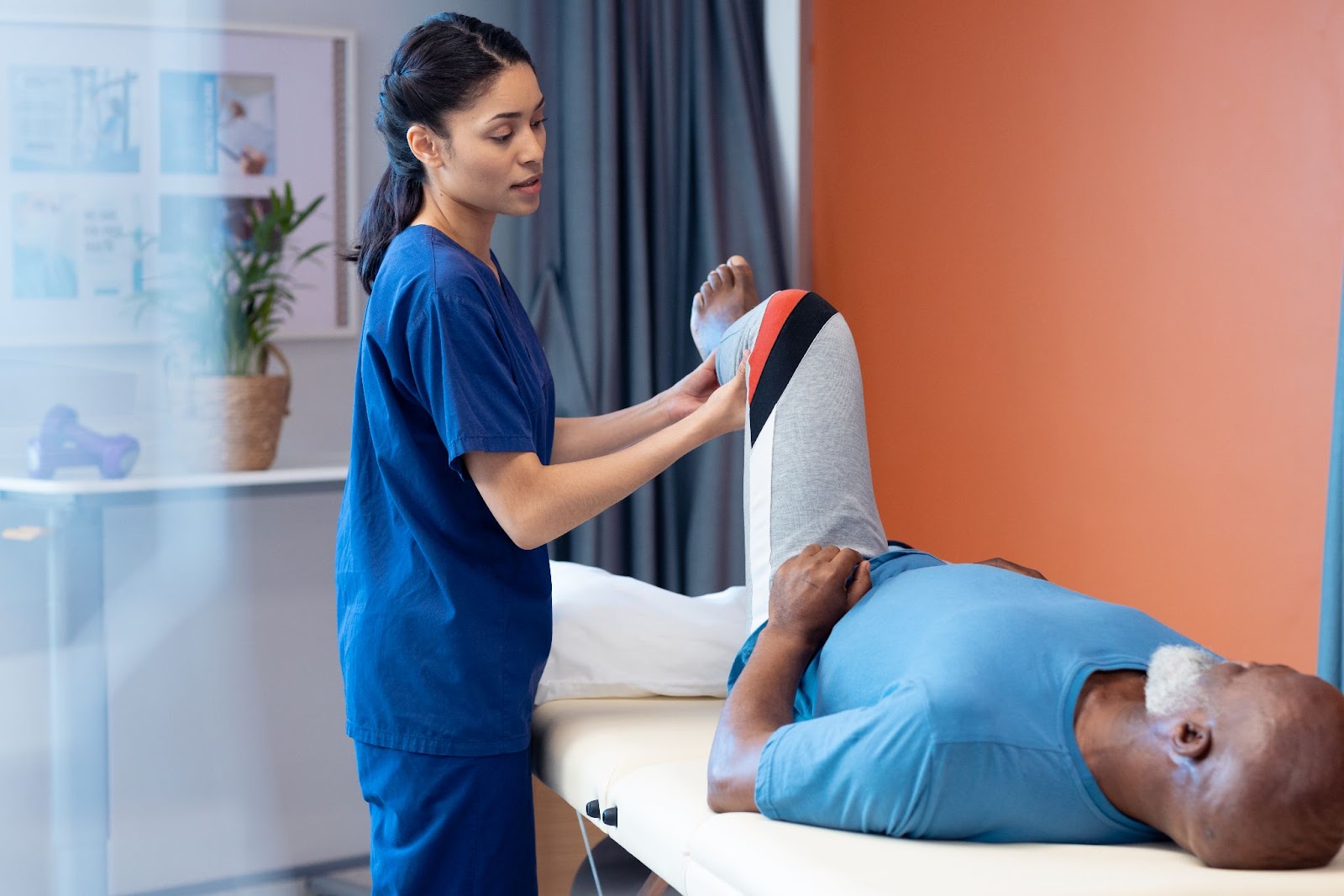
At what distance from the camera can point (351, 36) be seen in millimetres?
2619

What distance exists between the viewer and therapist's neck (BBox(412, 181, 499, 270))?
148cm

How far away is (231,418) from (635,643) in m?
1.06

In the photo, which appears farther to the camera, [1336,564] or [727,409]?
[1336,564]

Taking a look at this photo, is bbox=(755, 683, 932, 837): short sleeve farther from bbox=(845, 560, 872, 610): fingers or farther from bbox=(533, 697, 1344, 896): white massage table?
bbox=(845, 560, 872, 610): fingers

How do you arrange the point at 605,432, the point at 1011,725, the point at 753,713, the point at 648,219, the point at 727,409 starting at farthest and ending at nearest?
the point at 648,219 < the point at 605,432 < the point at 727,409 < the point at 753,713 < the point at 1011,725

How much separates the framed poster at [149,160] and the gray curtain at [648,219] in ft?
1.36

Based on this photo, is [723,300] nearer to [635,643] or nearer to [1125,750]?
[635,643]

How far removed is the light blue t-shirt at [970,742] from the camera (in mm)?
1121

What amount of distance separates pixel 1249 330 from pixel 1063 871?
1.21 metres

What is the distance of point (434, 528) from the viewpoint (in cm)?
142

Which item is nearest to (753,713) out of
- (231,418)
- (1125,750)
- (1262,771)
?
(1125,750)

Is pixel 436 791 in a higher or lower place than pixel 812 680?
lower

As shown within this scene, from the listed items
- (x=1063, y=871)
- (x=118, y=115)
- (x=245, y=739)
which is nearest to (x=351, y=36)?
(x=118, y=115)

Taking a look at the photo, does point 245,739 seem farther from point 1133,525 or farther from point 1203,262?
point 1203,262
